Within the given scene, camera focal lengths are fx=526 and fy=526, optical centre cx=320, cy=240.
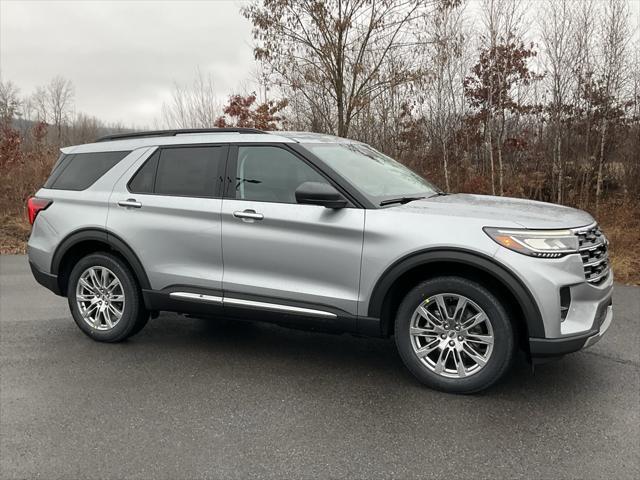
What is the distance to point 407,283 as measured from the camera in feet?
12.2

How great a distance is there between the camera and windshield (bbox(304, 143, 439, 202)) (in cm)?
394

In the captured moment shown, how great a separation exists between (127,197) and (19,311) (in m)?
2.51

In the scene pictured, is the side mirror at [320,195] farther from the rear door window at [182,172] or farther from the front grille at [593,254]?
the front grille at [593,254]

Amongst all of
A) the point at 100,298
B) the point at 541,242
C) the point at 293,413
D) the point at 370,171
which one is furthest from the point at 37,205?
the point at 541,242

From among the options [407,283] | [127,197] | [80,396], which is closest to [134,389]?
[80,396]

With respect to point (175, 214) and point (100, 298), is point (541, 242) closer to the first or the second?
point (175, 214)

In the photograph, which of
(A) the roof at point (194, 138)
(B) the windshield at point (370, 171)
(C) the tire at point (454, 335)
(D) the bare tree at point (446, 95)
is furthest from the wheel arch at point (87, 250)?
(D) the bare tree at point (446, 95)

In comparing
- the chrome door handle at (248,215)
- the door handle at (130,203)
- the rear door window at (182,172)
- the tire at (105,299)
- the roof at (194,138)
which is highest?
the roof at (194,138)

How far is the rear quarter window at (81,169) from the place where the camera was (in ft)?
15.8

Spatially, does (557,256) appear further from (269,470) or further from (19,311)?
(19,311)

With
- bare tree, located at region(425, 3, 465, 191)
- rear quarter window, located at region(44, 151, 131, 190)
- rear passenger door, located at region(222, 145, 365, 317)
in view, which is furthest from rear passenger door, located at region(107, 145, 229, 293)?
bare tree, located at region(425, 3, 465, 191)

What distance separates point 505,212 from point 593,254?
63cm

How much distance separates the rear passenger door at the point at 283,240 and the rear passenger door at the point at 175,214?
0.49 feet

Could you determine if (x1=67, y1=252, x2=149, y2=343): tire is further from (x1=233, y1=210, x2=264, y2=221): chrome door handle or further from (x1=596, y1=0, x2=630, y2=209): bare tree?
(x1=596, y1=0, x2=630, y2=209): bare tree
